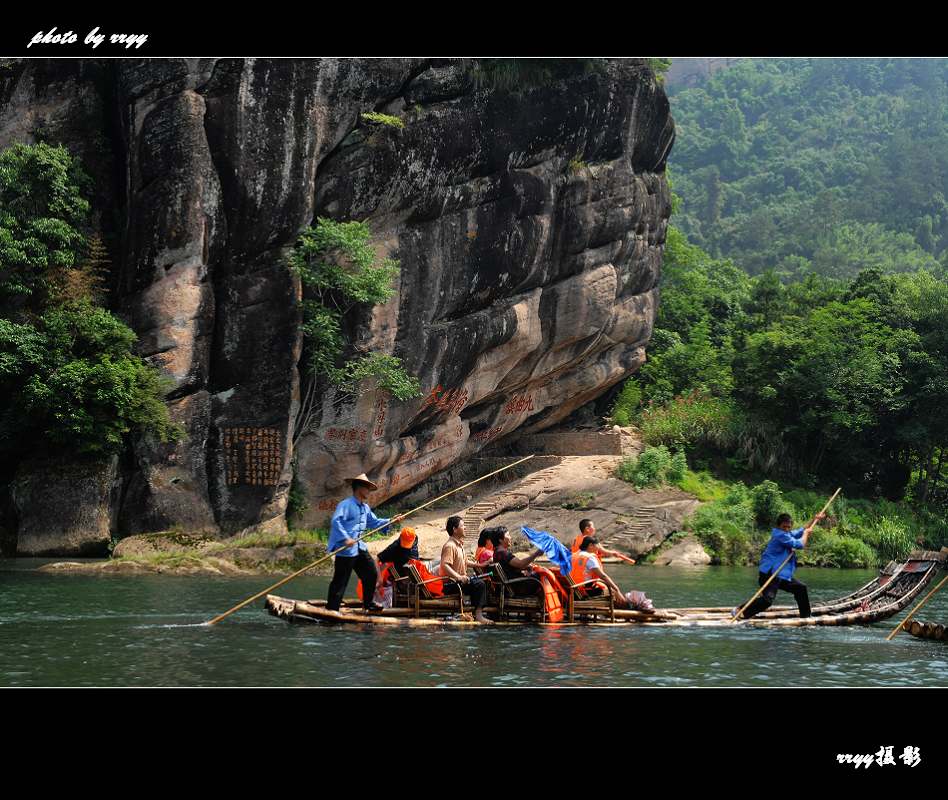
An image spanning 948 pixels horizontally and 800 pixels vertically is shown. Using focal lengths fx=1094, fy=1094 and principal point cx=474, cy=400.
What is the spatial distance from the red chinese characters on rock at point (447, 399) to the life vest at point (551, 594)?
45.6 ft

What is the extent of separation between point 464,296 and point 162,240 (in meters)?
7.45

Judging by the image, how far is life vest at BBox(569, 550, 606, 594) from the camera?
13133mm

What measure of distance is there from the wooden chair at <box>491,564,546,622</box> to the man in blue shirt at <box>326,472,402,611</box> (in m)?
1.46

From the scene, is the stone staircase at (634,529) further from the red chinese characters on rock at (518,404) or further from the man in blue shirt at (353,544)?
the man in blue shirt at (353,544)

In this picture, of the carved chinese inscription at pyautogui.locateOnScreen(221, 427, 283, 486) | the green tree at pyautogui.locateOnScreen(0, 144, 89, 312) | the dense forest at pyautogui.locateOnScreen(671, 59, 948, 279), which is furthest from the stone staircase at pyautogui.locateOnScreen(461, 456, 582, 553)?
the dense forest at pyautogui.locateOnScreen(671, 59, 948, 279)

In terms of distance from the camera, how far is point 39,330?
22.0 metres

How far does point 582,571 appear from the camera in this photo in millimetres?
13242

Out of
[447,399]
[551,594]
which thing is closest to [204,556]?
[447,399]

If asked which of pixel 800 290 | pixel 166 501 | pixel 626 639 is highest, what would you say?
pixel 800 290

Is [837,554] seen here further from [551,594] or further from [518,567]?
[518,567]

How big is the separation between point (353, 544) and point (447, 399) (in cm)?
1534

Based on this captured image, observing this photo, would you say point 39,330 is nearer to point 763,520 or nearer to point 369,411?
point 369,411

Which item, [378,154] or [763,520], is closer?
[378,154]

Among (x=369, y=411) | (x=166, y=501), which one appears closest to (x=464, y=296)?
(x=369, y=411)
